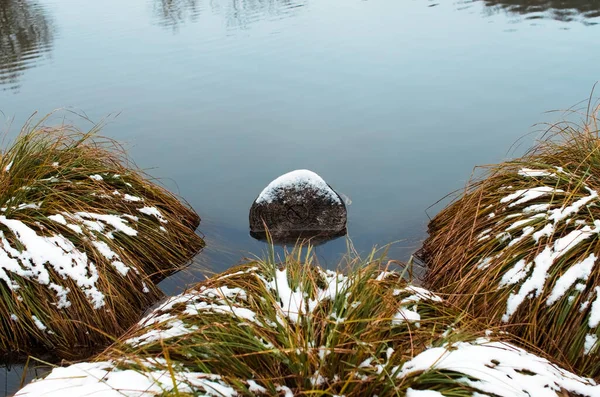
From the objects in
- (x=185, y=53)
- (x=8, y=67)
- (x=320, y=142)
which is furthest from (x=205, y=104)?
(x=8, y=67)

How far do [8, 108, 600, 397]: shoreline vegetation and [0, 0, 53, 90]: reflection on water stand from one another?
363 inches

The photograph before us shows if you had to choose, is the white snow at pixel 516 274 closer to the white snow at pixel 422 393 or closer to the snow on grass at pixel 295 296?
the snow on grass at pixel 295 296

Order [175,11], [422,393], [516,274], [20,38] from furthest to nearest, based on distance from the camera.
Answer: [175,11], [20,38], [516,274], [422,393]

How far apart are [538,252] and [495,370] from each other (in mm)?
1552

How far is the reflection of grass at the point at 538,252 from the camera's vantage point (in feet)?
12.2

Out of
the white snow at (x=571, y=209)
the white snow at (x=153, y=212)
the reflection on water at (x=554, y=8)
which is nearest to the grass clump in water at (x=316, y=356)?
the white snow at (x=571, y=209)

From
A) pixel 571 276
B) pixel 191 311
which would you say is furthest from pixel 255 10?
pixel 191 311

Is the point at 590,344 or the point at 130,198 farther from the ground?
the point at 130,198

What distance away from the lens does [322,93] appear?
36.4 feet

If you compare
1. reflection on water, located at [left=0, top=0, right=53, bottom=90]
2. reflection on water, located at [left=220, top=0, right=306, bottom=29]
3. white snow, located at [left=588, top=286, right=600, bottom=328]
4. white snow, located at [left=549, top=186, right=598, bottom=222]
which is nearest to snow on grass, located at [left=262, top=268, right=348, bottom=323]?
white snow, located at [left=588, top=286, right=600, bottom=328]

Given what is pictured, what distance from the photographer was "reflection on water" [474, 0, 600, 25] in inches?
619

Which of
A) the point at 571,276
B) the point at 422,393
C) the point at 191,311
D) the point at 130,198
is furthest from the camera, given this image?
the point at 130,198

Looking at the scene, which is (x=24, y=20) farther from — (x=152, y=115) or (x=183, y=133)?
(x=183, y=133)

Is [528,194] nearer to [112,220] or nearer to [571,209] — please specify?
[571,209]
